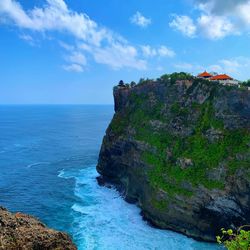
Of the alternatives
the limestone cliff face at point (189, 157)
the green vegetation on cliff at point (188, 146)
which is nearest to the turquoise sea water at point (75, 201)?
the limestone cliff face at point (189, 157)

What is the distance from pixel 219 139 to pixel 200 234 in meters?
15.0

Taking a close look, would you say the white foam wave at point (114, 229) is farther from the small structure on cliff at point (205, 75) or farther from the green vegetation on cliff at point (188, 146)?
the small structure on cliff at point (205, 75)

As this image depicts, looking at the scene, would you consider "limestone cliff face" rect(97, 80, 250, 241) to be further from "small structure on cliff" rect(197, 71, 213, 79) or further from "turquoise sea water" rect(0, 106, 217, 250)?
"small structure on cliff" rect(197, 71, 213, 79)

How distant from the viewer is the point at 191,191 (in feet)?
185

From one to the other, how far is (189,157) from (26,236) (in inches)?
1736

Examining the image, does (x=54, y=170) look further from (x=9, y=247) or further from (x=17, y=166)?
(x=9, y=247)

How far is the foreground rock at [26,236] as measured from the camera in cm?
1769

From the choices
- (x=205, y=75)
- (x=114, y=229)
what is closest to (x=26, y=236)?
(x=114, y=229)

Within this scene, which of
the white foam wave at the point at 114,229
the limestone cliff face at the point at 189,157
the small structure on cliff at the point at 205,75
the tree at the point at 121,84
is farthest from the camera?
the tree at the point at 121,84

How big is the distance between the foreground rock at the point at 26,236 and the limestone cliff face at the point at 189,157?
36765mm

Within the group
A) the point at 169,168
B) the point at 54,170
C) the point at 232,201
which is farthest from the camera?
the point at 54,170

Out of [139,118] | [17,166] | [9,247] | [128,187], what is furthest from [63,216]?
[9,247]

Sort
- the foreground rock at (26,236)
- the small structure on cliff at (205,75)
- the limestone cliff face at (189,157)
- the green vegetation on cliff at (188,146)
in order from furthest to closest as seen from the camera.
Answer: the small structure on cliff at (205,75)
the green vegetation on cliff at (188,146)
the limestone cliff face at (189,157)
the foreground rock at (26,236)

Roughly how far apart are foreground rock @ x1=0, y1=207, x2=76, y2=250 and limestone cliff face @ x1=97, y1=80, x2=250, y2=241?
36.8 metres
